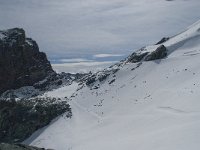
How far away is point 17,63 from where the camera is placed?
8756cm

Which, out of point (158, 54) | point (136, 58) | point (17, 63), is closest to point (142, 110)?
point (158, 54)

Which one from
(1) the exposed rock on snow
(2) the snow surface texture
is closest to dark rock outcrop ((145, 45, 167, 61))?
(2) the snow surface texture

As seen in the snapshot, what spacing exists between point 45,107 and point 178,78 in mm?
21725

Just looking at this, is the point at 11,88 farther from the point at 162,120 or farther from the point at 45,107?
the point at 162,120

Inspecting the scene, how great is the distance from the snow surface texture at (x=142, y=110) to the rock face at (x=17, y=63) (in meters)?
23.7

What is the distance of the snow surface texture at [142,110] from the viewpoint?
31042 mm

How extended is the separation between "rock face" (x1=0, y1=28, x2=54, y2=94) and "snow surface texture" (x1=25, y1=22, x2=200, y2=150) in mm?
23666

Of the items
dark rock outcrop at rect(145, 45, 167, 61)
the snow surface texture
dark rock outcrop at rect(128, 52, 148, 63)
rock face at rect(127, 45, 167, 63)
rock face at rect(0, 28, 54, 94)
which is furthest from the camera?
rock face at rect(0, 28, 54, 94)

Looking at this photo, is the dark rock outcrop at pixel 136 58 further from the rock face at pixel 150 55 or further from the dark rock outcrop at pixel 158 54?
the dark rock outcrop at pixel 158 54

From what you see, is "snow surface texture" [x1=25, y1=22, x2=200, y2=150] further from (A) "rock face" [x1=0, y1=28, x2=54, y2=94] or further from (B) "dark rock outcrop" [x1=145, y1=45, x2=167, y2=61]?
(A) "rock face" [x1=0, y1=28, x2=54, y2=94]

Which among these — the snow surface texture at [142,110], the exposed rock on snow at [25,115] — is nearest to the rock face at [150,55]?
the snow surface texture at [142,110]

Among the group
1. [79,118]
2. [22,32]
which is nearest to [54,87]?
[22,32]

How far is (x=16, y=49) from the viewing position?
87.5 meters

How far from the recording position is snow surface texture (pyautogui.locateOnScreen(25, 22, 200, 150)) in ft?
102
